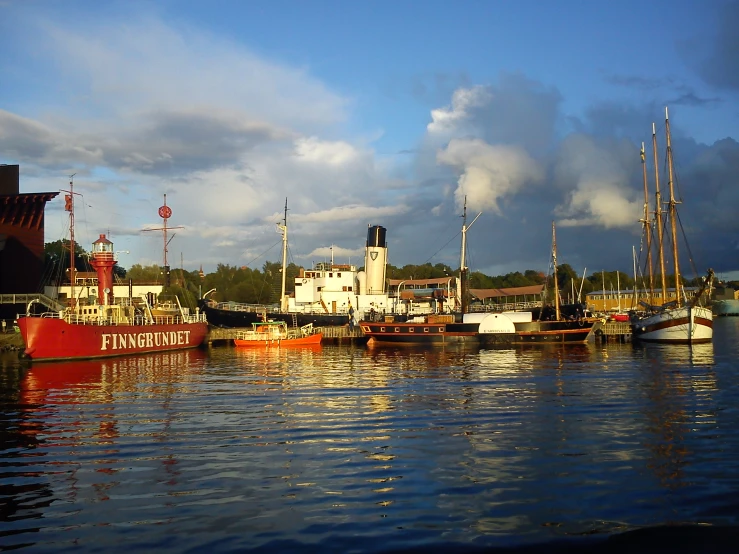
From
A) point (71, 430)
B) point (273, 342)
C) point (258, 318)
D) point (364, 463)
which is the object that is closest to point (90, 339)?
point (273, 342)

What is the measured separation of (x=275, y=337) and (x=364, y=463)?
4390cm

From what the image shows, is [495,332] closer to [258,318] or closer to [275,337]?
[275,337]

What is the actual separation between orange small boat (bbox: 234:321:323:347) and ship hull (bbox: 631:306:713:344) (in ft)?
99.0

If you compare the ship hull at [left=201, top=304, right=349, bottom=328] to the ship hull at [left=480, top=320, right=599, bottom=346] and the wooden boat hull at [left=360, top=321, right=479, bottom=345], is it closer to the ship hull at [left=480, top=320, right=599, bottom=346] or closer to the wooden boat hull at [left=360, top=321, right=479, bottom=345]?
the wooden boat hull at [left=360, top=321, right=479, bottom=345]

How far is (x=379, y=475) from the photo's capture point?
13.9m

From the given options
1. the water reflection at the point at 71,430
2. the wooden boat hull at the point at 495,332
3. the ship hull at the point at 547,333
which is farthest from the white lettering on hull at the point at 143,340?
the ship hull at the point at 547,333

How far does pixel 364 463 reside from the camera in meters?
15.0

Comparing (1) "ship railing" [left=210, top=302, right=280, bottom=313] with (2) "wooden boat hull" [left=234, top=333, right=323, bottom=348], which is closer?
(2) "wooden boat hull" [left=234, top=333, right=323, bottom=348]

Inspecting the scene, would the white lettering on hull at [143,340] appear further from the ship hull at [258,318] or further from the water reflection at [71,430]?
the ship hull at [258,318]

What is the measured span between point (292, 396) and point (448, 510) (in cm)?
1462

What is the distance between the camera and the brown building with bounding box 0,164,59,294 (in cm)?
6412

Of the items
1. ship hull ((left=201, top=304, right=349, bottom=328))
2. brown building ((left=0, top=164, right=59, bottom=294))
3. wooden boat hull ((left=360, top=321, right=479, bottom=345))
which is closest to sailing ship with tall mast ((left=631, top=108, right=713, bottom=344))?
wooden boat hull ((left=360, top=321, right=479, bottom=345))

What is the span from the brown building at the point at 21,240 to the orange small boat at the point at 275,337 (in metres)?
24.0

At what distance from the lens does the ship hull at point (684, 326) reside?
54.2 meters
